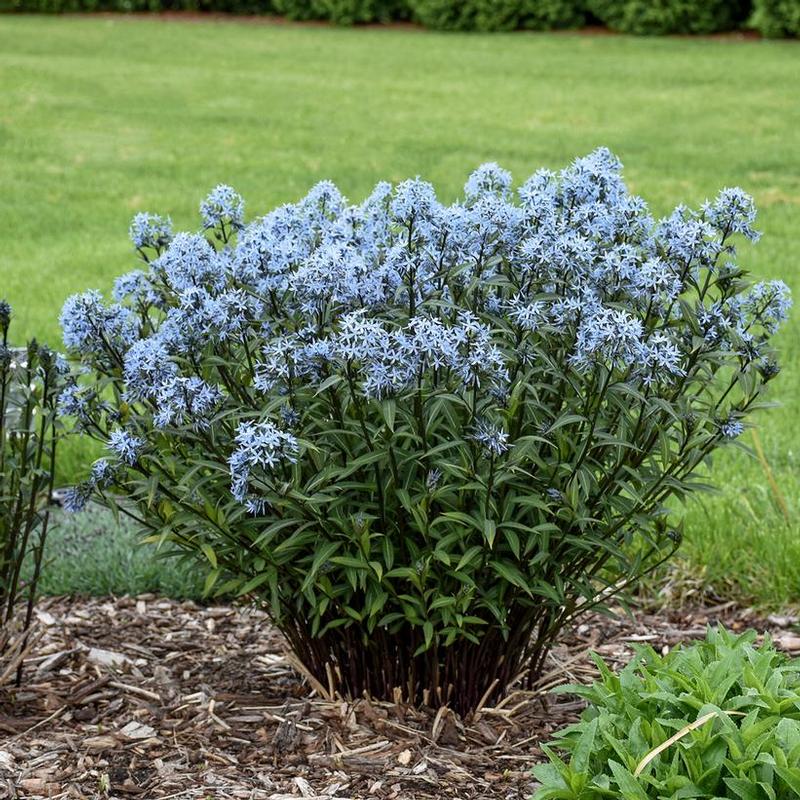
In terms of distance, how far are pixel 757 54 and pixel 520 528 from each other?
17930 millimetres

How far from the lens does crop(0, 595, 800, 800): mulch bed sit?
10.2ft

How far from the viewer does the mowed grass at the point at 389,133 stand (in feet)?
20.4

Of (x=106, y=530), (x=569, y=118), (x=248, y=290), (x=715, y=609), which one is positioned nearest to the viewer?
(x=248, y=290)

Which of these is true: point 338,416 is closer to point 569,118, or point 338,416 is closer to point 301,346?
point 301,346

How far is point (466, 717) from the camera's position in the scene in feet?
11.1

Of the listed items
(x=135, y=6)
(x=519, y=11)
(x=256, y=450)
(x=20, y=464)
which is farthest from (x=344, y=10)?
(x=256, y=450)

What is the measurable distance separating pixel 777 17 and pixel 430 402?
1974 cm

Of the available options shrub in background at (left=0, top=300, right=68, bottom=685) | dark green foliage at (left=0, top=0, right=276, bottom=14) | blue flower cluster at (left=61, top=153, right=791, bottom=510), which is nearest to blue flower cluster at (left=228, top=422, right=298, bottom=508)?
blue flower cluster at (left=61, top=153, right=791, bottom=510)

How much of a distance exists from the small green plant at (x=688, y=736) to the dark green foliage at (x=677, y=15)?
20.5 m

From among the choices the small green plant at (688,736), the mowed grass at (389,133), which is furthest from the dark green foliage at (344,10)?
the small green plant at (688,736)

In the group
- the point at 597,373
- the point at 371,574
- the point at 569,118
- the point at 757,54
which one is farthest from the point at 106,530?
the point at 757,54

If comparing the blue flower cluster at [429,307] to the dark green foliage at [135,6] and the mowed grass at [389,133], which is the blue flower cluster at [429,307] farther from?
the dark green foliage at [135,6]

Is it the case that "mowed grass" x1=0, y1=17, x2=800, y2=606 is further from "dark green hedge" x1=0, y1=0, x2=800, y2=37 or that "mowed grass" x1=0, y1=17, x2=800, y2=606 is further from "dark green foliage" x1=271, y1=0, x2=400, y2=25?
"dark green foliage" x1=271, y1=0, x2=400, y2=25

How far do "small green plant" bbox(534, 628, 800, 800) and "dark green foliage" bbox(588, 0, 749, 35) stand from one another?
67.2 feet
